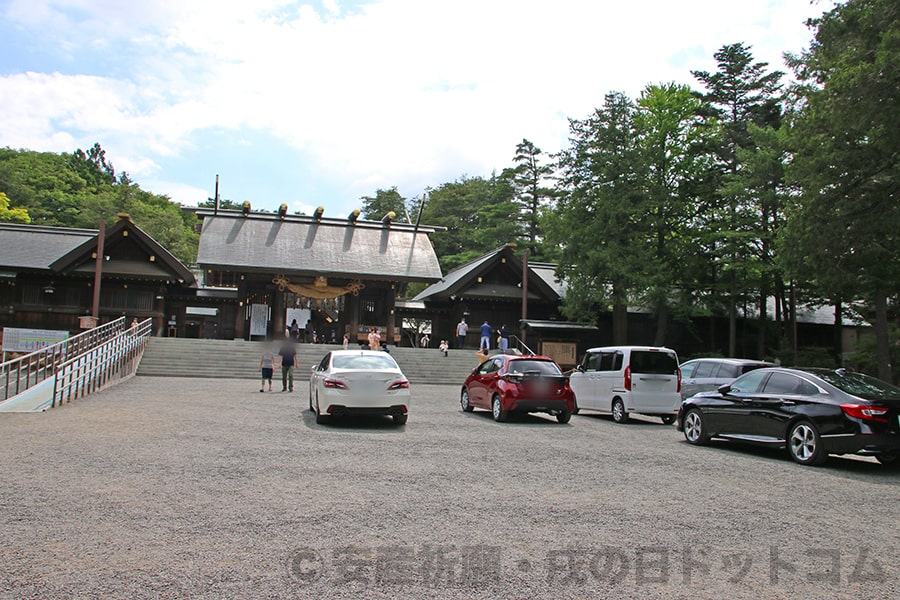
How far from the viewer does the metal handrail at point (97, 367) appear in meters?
14.1

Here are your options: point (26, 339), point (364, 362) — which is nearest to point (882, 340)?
point (364, 362)

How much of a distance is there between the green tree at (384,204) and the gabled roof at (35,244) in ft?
120

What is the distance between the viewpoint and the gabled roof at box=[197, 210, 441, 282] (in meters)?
32.5

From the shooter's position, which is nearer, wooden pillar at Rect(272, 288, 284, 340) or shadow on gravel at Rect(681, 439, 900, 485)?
shadow on gravel at Rect(681, 439, 900, 485)

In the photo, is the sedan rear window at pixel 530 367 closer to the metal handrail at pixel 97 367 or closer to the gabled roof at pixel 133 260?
the metal handrail at pixel 97 367

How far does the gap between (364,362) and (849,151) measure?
13.2 m

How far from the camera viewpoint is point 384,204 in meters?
68.9

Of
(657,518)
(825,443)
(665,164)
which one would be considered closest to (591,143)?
(665,164)

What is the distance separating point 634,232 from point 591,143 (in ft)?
15.6

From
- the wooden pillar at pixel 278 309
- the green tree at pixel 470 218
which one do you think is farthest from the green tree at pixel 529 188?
the wooden pillar at pixel 278 309

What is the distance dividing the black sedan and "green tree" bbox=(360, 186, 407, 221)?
59.2 m

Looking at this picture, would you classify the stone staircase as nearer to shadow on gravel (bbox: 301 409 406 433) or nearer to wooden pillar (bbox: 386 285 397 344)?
wooden pillar (bbox: 386 285 397 344)

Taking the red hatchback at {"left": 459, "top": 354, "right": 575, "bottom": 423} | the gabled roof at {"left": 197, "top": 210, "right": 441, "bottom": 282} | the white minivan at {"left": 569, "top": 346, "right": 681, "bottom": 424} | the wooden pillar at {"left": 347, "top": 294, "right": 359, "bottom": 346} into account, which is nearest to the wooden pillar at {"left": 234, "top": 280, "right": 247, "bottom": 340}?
the gabled roof at {"left": 197, "top": 210, "right": 441, "bottom": 282}

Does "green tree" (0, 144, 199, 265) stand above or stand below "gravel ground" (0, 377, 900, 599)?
above
